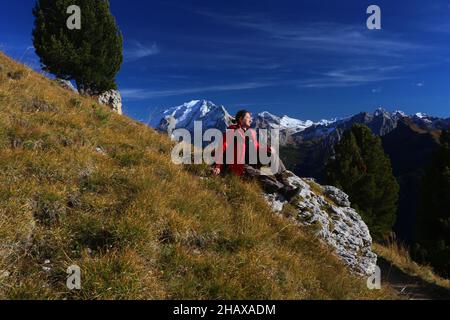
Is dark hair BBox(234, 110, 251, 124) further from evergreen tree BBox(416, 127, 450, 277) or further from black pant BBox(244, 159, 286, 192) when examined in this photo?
evergreen tree BBox(416, 127, 450, 277)

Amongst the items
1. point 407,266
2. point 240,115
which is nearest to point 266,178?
point 240,115

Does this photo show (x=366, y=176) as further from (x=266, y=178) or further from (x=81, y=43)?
(x=266, y=178)

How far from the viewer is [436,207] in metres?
30.1

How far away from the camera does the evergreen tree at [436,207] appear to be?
27109mm

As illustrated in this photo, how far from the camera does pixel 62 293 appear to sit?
183 inches

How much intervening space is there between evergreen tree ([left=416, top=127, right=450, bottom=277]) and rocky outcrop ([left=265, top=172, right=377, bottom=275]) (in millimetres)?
17608

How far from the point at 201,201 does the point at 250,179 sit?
273cm

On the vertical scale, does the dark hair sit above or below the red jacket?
above

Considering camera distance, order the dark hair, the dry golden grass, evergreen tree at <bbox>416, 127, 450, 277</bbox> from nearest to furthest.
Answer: the dark hair, the dry golden grass, evergreen tree at <bbox>416, 127, 450, 277</bbox>

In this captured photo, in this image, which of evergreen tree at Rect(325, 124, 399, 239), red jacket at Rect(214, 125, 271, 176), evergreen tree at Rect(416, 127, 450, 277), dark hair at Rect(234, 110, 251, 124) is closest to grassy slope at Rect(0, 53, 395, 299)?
red jacket at Rect(214, 125, 271, 176)

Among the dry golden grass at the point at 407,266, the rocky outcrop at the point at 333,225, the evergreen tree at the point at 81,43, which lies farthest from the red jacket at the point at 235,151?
the evergreen tree at the point at 81,43

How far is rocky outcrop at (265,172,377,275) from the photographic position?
883 centimetres

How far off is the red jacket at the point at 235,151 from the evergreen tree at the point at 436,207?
20.3m

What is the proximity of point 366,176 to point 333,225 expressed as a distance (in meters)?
28.6
